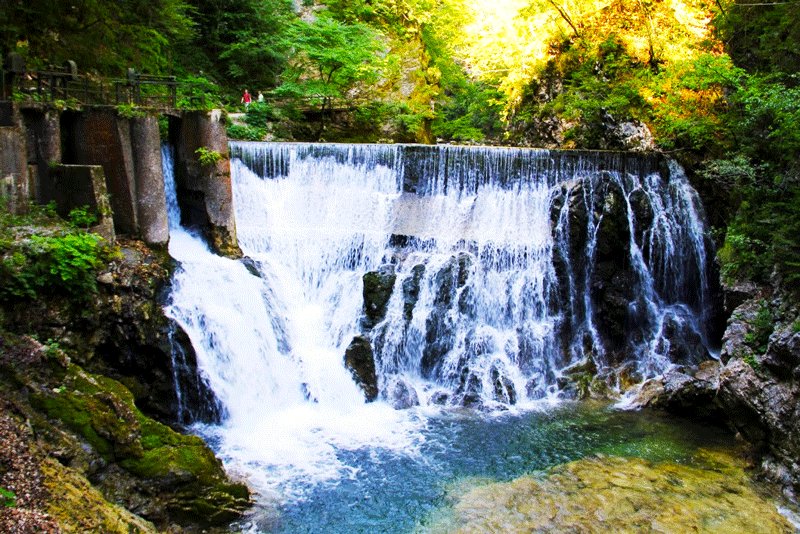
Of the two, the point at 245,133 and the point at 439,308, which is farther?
the point at 245,133

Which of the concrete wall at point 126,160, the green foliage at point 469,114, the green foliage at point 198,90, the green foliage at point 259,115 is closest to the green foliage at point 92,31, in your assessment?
the green foliage at point 198,90

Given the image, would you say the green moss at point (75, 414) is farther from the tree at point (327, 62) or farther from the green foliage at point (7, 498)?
the tree at point (327, 62)

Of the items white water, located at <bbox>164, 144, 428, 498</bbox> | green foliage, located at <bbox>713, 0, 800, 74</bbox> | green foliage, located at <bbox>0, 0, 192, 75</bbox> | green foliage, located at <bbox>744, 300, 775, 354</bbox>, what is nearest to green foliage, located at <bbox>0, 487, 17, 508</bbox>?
white water, located at <bbox>164, 144, 428, 498</bbox>

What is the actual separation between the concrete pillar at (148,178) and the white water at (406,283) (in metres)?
0.71

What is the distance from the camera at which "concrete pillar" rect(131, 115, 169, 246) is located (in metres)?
11.1

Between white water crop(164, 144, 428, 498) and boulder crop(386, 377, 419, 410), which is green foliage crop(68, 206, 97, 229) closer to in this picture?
white water crop(164, 144, 428, 498)

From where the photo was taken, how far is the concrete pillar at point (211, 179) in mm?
12547

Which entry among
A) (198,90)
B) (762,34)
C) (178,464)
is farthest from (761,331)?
(198,90)

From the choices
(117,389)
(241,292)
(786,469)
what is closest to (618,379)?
(786,469)

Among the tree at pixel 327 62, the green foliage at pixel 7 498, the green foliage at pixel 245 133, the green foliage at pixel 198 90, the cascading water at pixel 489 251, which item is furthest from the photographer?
the tree at pixel 327 62

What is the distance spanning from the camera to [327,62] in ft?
62.8

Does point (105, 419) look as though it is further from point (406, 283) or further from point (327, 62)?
point (327, 62)

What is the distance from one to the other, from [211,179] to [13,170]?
12.9ft

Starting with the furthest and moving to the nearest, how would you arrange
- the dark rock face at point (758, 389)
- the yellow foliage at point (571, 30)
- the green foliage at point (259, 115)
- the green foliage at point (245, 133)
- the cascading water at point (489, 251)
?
1. the green foliage at point (259, 115)
2. the green foliage at point (245, 133)
3. the yellow foliage at point (571, 30)
4. the cascading water at point (489, 251)
5. the dark rock face at point (758, 389)
